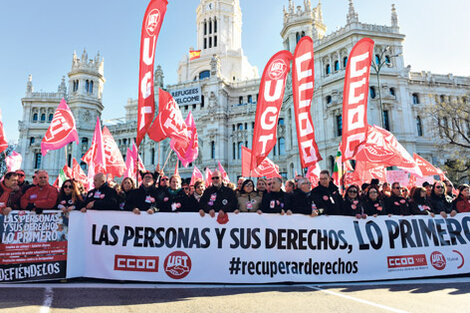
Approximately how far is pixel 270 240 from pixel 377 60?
104 ft

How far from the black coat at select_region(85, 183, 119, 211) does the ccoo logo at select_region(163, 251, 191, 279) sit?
5.40ft

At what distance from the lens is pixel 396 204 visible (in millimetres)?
7508

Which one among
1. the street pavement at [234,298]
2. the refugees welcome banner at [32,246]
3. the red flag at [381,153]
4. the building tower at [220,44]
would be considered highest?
the building tower at [220,44]

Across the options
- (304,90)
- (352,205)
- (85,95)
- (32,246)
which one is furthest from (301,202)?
(85,95)

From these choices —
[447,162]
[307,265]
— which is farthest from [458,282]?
[447,162]

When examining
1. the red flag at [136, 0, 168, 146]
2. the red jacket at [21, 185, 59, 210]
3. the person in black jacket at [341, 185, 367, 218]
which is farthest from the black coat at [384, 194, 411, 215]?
the red jacket at [21, 185, 59, 210]

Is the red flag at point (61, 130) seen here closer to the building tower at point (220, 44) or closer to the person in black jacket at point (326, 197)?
the person in black jacket at point (326, 197)

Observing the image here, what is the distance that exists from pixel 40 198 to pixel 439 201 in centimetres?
935

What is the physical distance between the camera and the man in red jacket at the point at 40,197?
253 inches

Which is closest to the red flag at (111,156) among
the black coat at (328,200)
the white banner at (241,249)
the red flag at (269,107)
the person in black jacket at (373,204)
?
the red flag at (269,107)

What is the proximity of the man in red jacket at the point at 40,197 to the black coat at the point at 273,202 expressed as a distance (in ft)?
14.7

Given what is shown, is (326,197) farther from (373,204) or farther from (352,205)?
(373,204)

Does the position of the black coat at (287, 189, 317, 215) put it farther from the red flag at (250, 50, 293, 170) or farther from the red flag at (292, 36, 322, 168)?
the red flag at (292, 36, 322, 168)

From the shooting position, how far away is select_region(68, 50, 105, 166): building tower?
52.8m
